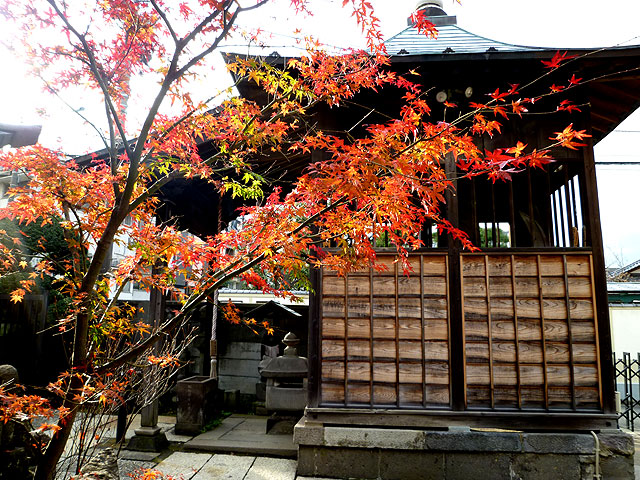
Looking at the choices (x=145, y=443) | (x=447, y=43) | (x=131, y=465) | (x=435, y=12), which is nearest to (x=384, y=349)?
(x=131, y=465)

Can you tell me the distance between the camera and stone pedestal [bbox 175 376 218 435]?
269 inches

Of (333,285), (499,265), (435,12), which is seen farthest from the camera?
(435,12)

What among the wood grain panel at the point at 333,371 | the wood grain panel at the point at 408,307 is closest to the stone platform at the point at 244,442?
the wood grain panel at the point at 333,371

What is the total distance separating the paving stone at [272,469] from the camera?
199 inches

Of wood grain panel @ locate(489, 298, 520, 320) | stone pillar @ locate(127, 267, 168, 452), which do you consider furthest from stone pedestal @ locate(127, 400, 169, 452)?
wood grain panel @ locate(489, 298, 520, 320)

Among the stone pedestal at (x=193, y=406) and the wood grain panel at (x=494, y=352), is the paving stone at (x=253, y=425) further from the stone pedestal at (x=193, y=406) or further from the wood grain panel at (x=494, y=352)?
the wood grain panel at (x=494, y=352)

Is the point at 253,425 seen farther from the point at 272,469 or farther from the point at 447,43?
the point at 447,43

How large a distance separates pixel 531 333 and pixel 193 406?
560 centimetres

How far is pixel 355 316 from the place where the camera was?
5.46m

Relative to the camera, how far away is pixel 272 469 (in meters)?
5.32

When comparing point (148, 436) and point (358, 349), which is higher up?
point (358, 349)

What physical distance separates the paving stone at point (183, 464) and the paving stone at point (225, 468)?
0.09 m

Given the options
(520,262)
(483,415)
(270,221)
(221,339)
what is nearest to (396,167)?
(270,221)

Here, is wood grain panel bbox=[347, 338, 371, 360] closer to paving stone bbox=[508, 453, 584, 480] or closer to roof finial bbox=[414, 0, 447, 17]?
paving stone bbox=[508, 453, 584, 480]
